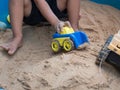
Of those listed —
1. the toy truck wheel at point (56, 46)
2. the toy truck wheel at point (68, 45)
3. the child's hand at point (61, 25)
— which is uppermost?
the child's hand at point (61, 25)

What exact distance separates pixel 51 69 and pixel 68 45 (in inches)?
5.0

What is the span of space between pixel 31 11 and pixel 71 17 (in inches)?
7.8

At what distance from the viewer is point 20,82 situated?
50.7 inches

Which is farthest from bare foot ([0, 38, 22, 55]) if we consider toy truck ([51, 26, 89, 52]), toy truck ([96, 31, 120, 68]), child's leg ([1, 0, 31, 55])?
toy truck ([96, 31, 120, 68])

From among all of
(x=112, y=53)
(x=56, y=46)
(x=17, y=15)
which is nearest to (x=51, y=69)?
(x=56, y=46)

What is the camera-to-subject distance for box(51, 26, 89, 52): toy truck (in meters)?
1.33

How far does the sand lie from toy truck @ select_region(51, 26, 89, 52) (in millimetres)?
30

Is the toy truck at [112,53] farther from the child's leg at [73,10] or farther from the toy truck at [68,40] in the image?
the child's leg at [73,10]

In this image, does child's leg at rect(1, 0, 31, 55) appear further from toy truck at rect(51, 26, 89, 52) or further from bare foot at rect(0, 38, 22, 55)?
toy truck at rect(51, 26, 89, 52)

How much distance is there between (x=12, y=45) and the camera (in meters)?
1.48

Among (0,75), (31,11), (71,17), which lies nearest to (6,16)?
(31,11)

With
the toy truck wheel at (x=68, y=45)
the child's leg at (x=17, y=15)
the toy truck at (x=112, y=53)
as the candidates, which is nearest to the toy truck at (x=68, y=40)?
the toy truck wheel at (x=68, y=45)

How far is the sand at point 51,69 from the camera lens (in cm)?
123

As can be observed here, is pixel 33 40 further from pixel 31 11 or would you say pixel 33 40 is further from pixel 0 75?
pixel 0 75
